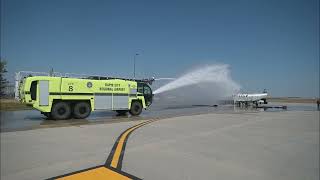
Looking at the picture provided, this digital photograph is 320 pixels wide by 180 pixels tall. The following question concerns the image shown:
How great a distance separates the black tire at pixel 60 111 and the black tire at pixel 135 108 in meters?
4.84

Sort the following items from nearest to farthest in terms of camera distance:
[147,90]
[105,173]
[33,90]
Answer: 1. [105,173]
2. [33,90]
3. [147,90]

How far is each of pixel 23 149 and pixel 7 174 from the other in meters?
2.40

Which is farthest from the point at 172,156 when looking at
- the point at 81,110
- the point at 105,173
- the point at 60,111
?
the point at 81,110

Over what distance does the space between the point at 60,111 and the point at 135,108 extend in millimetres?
5704

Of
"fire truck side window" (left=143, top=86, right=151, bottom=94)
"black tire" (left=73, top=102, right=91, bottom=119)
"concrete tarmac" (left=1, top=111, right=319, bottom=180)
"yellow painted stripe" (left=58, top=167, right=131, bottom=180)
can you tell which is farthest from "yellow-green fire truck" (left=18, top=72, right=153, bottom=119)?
"yellow painted stripe" (left=58, top=167, right=131, bottom=180)

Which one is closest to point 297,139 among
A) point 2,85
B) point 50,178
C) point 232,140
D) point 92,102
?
point 232,140

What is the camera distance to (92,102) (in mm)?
18109

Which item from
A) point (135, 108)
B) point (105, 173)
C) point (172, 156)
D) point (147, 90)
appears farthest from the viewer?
point (147, 90)

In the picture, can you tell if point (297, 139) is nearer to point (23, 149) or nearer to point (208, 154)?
point (208, 154)

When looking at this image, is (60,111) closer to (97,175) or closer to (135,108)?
(135,108)

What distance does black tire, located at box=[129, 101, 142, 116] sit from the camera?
20578mm

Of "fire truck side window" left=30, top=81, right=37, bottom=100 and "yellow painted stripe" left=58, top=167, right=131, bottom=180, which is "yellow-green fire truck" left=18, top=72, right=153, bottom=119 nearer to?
"fire truck side window" left=30, top=81, right=37, bottom=100

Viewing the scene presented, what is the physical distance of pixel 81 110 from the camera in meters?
17.5

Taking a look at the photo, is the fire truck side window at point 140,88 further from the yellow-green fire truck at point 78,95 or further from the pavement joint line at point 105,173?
the pavement joint line at point 105,173
